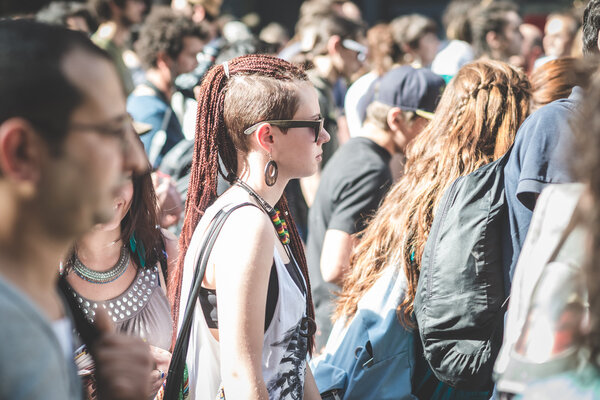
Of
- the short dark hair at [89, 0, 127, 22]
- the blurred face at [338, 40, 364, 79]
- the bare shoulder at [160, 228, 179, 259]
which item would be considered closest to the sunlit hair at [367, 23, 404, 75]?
the blurred face at [338, 40, 364, 79]

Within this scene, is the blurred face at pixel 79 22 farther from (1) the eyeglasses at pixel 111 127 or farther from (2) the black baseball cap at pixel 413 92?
(1) the eyeglasses at pixel 111 127

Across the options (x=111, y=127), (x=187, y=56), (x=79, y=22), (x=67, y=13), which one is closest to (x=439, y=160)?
(x=111, y=127)

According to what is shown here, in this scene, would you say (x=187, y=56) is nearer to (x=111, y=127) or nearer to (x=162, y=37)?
(x=162, y=37)

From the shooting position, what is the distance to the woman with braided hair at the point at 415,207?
255 centimetres

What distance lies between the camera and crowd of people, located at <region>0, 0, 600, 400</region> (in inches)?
45.5

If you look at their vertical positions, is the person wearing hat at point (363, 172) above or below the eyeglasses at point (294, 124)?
below

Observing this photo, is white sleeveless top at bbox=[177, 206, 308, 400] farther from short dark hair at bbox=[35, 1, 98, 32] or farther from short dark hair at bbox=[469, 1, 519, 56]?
short dark hair at bbox=[35, 1, 98, 32]

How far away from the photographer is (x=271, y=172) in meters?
2.20

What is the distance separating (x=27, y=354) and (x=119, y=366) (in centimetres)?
24

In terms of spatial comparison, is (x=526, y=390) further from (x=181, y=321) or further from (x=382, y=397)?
(x=382, y=397)

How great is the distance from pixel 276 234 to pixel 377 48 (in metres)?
5.03

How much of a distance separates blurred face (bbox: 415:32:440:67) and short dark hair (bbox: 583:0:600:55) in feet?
13.6

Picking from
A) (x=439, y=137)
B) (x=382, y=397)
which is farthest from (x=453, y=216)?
(x=382, y=397)

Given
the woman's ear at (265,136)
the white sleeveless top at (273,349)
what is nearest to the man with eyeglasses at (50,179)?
the white sleeveless top at (273,349)
